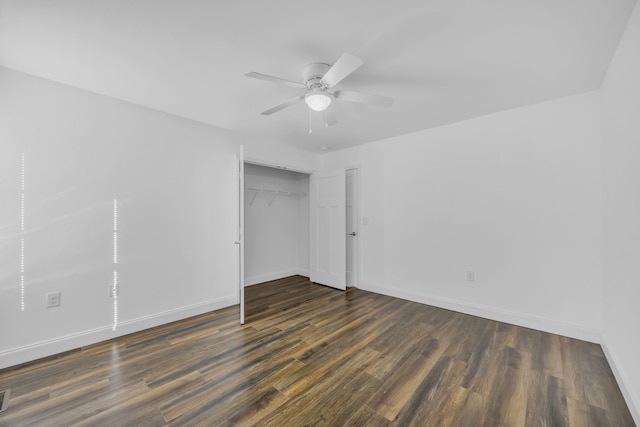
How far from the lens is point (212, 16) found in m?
1.51

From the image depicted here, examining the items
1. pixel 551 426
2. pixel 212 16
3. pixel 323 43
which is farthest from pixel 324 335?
pixel 212 16

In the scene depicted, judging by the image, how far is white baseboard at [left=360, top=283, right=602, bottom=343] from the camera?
2.47m

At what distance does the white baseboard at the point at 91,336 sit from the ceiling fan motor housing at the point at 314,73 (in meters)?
2.86

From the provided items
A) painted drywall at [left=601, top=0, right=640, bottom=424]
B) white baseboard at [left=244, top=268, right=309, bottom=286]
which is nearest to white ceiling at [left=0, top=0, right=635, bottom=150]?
painted drywall at [left=601, top=0, right=640, bottom=424]

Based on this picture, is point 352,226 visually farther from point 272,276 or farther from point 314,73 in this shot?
point 314,73

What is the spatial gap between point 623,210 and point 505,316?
1.62m

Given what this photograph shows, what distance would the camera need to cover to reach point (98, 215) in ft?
8.23

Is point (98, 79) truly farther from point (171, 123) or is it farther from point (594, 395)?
point (594, 395)

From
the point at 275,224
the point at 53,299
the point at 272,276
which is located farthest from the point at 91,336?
the point at 275,224

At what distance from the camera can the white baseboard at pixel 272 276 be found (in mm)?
4512

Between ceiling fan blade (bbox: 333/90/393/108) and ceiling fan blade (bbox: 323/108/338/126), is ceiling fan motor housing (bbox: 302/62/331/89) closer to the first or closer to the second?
ceiling fan blade (bbox: 333/90/393/108)

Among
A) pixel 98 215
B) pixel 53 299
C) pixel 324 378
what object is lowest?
pixel 324 378

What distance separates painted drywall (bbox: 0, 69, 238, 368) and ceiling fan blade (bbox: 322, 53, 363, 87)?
213cm

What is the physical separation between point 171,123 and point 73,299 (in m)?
2.03
